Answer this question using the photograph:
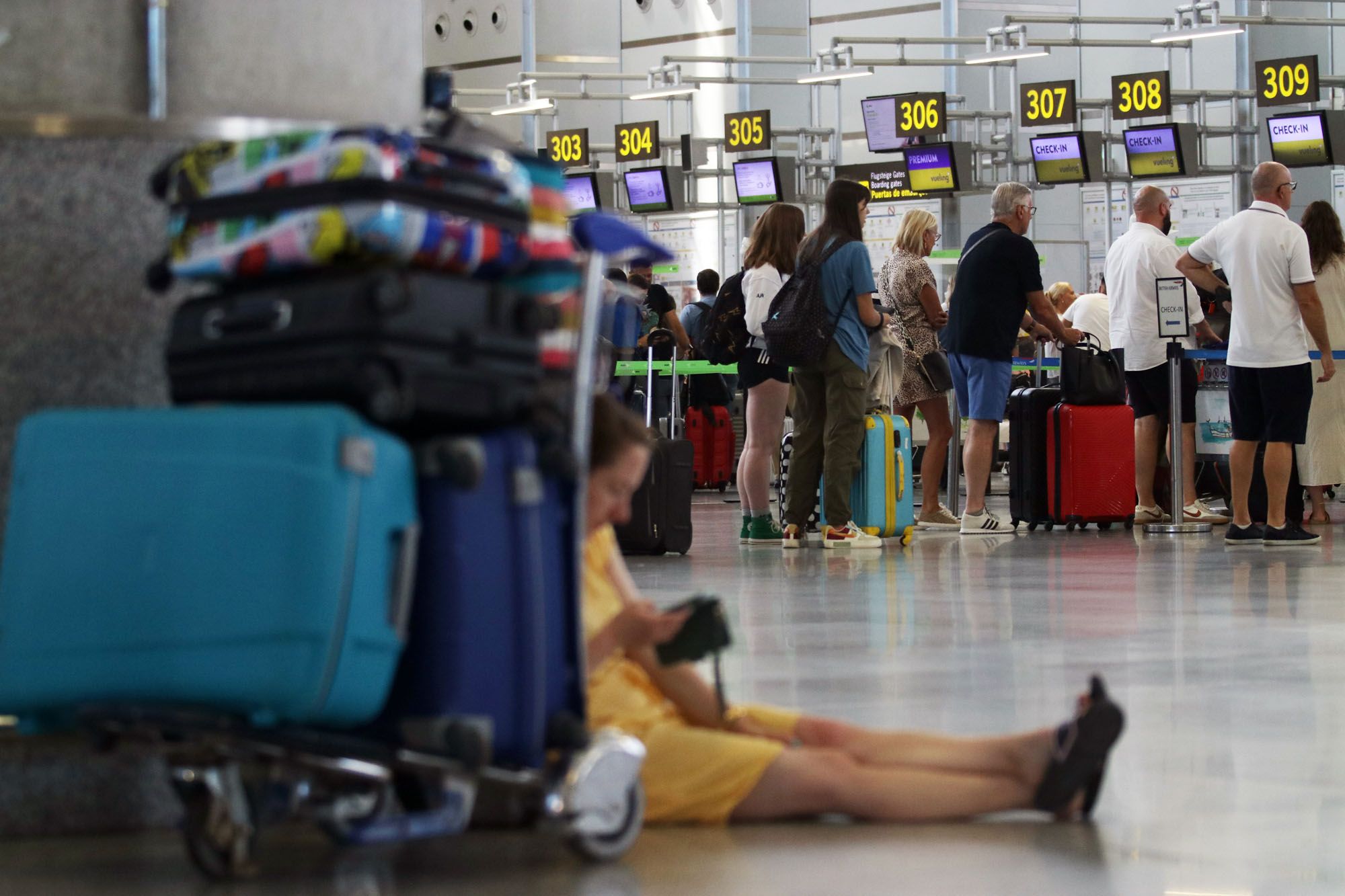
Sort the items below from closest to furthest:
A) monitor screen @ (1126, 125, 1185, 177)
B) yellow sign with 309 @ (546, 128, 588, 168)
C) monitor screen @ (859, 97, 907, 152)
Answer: monitor screen @ (1126, 125, 1185, 177) < monitor screen @ (859, 97, 907, 152) < yellow sign with 309 @ (546, 128, 588, 168)

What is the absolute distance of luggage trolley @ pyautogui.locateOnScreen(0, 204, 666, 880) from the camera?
2.18 m

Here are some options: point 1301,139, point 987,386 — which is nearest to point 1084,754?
point 987,386

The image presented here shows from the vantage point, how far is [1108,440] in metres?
9.82

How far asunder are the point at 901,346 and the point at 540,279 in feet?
22.4

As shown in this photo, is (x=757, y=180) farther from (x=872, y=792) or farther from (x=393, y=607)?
(x=393, y=607)

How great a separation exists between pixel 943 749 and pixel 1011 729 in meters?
0.73

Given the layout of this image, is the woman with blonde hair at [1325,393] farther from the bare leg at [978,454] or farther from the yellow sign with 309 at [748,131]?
the yellow sign with 309 at [748,131]

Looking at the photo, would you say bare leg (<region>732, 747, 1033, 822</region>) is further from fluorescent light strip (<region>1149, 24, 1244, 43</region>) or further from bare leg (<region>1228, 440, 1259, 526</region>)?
fluorescent light strip (<region>1149, 24, 1244, 43</region>)

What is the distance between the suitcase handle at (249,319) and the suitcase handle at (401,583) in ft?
0.93

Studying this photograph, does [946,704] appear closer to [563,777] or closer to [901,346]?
[563,777]

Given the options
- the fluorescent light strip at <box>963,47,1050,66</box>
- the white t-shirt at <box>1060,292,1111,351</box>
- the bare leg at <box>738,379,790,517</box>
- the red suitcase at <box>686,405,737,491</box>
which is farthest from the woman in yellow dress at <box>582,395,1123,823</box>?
the fluorescent light strip at <box>963,47,1050,66</box>

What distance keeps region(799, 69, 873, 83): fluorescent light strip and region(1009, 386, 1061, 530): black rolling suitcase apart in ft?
39.1

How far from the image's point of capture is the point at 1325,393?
9438mm

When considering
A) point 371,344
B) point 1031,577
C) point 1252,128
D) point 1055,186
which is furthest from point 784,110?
point 371,344
